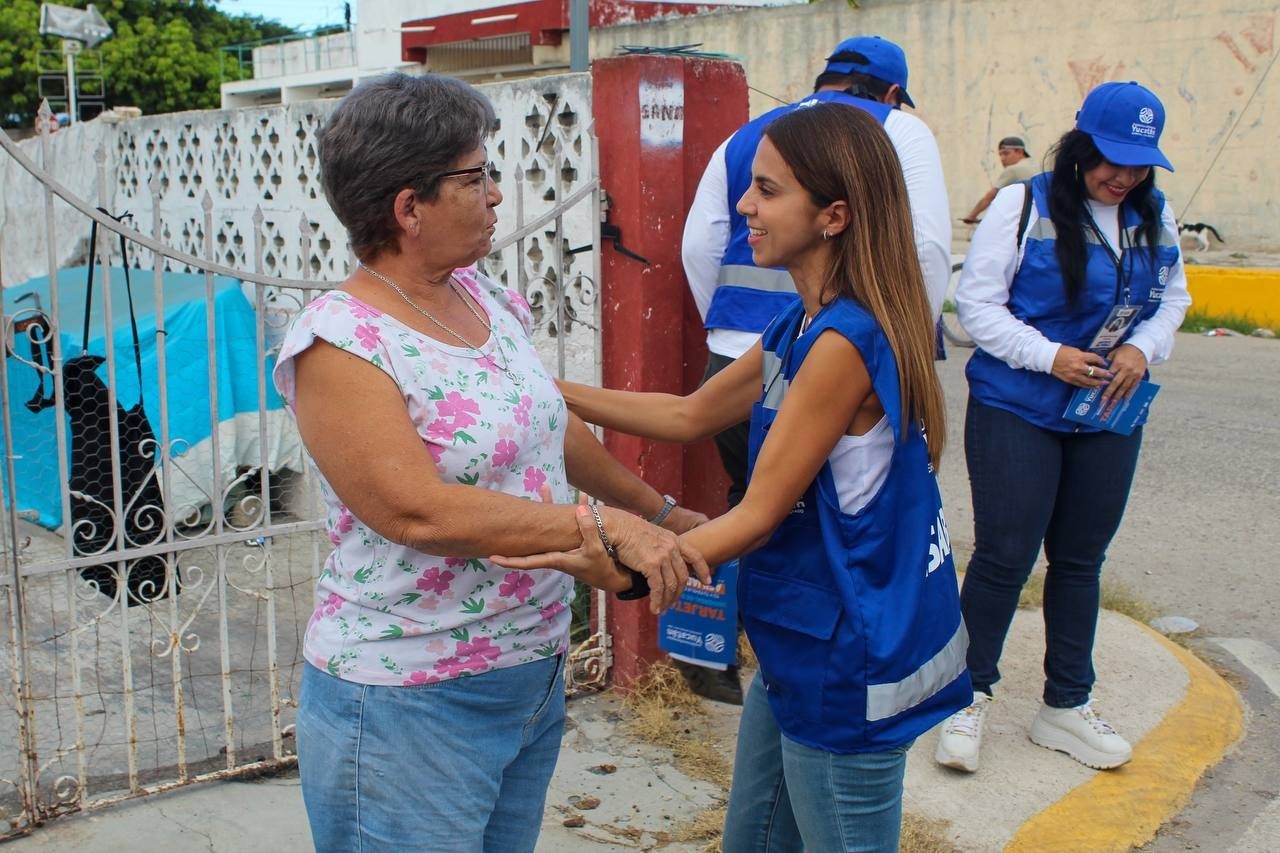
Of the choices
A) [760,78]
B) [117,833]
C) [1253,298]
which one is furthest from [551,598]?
[760,78]

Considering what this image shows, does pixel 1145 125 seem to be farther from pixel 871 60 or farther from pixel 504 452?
pixel 504 452

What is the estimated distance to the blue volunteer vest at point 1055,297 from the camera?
137 inches

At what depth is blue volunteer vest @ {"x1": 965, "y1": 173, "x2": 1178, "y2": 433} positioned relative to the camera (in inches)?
137

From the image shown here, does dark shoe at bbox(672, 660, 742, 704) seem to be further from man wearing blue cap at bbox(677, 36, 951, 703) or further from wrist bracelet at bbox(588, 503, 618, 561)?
wrist bracelet at bbox(588, 503, 618, 561)

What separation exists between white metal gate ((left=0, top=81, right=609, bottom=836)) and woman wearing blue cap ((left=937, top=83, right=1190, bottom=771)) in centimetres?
127

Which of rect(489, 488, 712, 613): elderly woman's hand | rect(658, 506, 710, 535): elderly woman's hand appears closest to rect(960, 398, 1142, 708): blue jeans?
rect(658, 506, 710, 535): elderly woman's hand

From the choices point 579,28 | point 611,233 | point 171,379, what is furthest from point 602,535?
point 579,28

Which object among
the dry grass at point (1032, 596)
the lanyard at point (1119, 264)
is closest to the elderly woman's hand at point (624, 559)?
the lanyard at point (1119, 264)

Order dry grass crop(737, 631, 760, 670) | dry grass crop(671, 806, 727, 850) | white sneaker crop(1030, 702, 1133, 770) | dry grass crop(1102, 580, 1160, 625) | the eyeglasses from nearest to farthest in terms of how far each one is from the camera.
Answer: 1. the eyeglasses
2. dry grass crop(671, 806, 727, 850)
3. white sneaker crop(1030, 702, 1133, 770)
4. dry grass crop(737, 631, 760, 670)
5. dry grass crop(1102, 580, 1160, 625)

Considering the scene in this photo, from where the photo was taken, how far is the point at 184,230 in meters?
8.05

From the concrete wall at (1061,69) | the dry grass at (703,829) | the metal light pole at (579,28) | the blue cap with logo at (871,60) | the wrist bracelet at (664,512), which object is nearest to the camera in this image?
the wrist bracelet at (664,512)

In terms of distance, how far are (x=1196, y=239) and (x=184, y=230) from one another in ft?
39.7

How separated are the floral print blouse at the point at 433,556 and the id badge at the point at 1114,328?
6.69 feet

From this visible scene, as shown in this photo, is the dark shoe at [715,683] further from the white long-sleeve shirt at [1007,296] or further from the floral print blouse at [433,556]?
the floral print blouse at [433,556]
